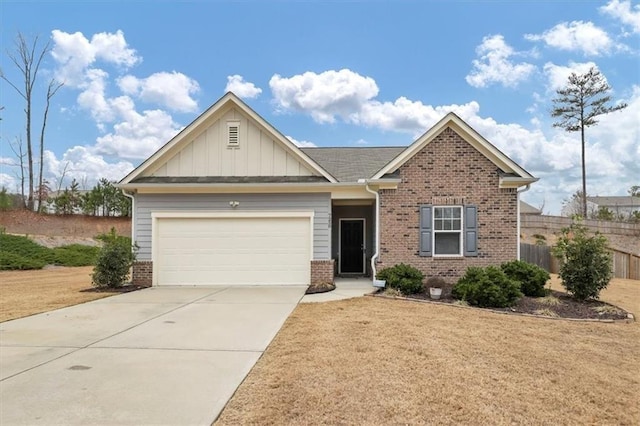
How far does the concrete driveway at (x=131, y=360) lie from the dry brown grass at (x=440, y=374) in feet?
1.41

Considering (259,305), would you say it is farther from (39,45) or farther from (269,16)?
(39,45)

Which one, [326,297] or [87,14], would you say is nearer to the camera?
[326,297]

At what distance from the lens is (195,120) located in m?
12.9

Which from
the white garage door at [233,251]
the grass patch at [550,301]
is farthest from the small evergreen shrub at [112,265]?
the grass patch at [550,301]

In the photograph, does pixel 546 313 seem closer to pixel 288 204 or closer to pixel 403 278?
pixel 403 278

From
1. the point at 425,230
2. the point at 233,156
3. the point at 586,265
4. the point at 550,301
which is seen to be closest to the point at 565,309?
the point at 550,301

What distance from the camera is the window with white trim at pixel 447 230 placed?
12516 mm

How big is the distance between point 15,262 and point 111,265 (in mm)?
11387

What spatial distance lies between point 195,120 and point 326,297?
6557 millimetres

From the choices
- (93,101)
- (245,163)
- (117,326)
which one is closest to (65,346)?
(117,326)

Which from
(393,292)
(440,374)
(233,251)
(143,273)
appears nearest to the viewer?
(440,374)

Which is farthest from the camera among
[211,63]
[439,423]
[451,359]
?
[211,63]

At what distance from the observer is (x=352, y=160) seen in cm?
1594

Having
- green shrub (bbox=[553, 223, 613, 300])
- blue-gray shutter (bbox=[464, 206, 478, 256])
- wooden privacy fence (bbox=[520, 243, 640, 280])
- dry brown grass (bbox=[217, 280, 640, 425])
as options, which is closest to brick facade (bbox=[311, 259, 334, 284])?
blue-gray shutter (bbox=[464, 206, 478, 256])
